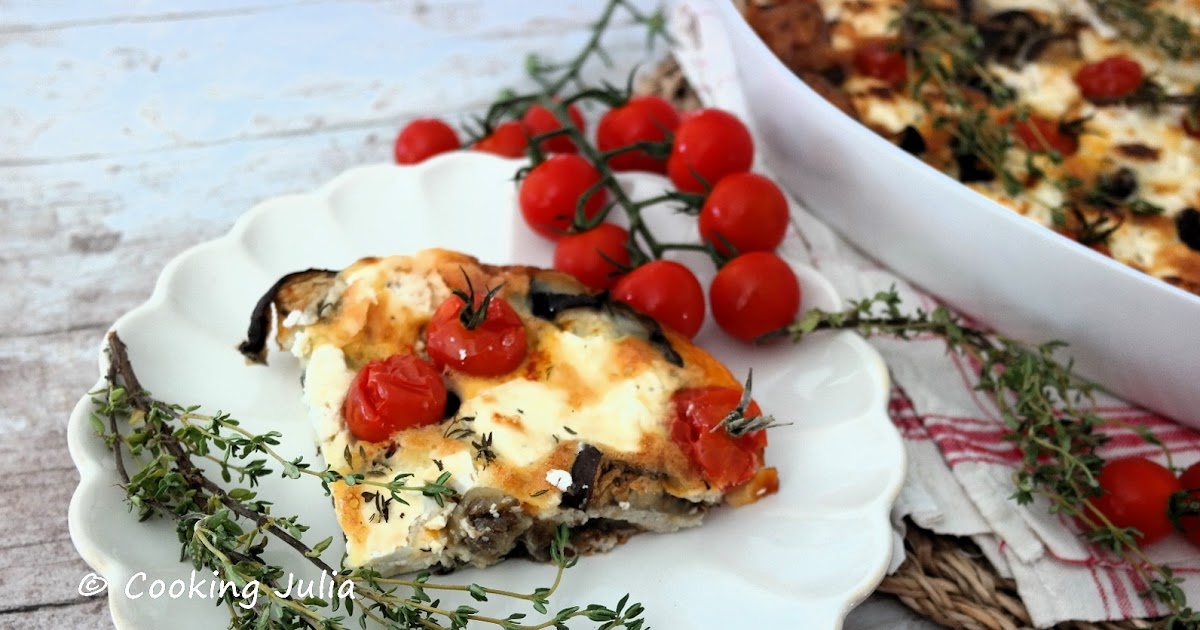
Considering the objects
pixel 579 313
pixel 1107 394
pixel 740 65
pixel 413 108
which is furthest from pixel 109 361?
pixel 1107 394

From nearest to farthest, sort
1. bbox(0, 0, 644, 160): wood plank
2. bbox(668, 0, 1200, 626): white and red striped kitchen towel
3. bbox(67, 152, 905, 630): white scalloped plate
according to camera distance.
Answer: bbox(67, 152, 905, 630): white scalloped plate < bbox(668, 0, 1200, 626): white and red striped kitchen towel < bbox(0, 0, 644, 160): wood plank

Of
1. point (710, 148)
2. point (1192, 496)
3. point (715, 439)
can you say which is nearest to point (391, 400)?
point (715, 439)

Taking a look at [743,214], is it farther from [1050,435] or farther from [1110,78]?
[1110,78]

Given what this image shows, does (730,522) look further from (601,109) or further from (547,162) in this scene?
(601,109)

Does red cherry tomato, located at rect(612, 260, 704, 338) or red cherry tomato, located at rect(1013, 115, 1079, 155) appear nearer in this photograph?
red cherry tomato, located at rect(612, 260, 704, 338)

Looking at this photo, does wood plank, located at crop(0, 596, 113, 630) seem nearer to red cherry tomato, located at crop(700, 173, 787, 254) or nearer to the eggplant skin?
the eggplant skin

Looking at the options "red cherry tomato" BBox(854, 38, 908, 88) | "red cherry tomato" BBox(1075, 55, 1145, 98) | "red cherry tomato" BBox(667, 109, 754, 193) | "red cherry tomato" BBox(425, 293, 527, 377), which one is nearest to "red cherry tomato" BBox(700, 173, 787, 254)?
"red cherry tomato" BBox(667, 109, 754, 193)

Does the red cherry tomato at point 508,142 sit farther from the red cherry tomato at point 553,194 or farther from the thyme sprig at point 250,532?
the thyme sprig at point 250,532
